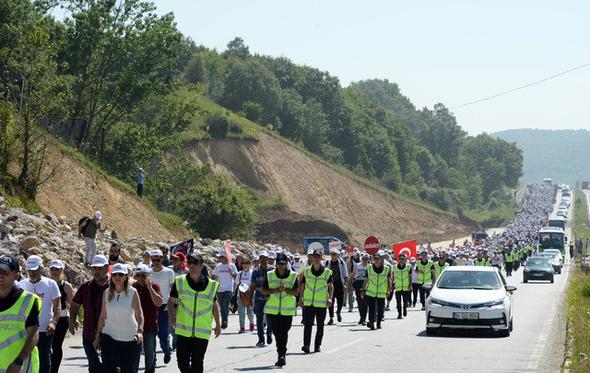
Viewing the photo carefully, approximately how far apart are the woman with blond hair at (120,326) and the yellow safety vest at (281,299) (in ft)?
17.4

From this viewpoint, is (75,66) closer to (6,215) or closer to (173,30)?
(173,30)

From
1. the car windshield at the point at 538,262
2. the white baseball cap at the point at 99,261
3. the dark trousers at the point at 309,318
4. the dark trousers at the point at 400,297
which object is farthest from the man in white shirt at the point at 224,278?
the car windshield at the point at 538,262

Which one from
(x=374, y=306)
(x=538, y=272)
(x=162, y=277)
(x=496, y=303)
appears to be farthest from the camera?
(x=538, y=272)

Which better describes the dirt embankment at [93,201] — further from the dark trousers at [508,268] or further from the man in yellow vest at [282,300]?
the man in yellow vest at [282,300]

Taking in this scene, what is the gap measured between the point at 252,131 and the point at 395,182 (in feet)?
152

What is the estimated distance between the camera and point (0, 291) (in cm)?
930

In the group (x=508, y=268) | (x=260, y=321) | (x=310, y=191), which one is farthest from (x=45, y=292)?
(x=310, y=191)

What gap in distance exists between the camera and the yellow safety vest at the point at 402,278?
2867 cm

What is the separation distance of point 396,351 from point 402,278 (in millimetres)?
9621

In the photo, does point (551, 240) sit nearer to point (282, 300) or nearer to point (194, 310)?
point (282, 300)

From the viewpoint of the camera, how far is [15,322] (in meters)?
9.34

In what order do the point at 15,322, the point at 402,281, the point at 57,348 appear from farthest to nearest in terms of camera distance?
the point at 402,281, the point at 57,348, the point at 15,322

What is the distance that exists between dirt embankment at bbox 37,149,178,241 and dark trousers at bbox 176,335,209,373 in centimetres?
3092

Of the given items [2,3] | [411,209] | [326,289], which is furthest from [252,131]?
[326,289]
